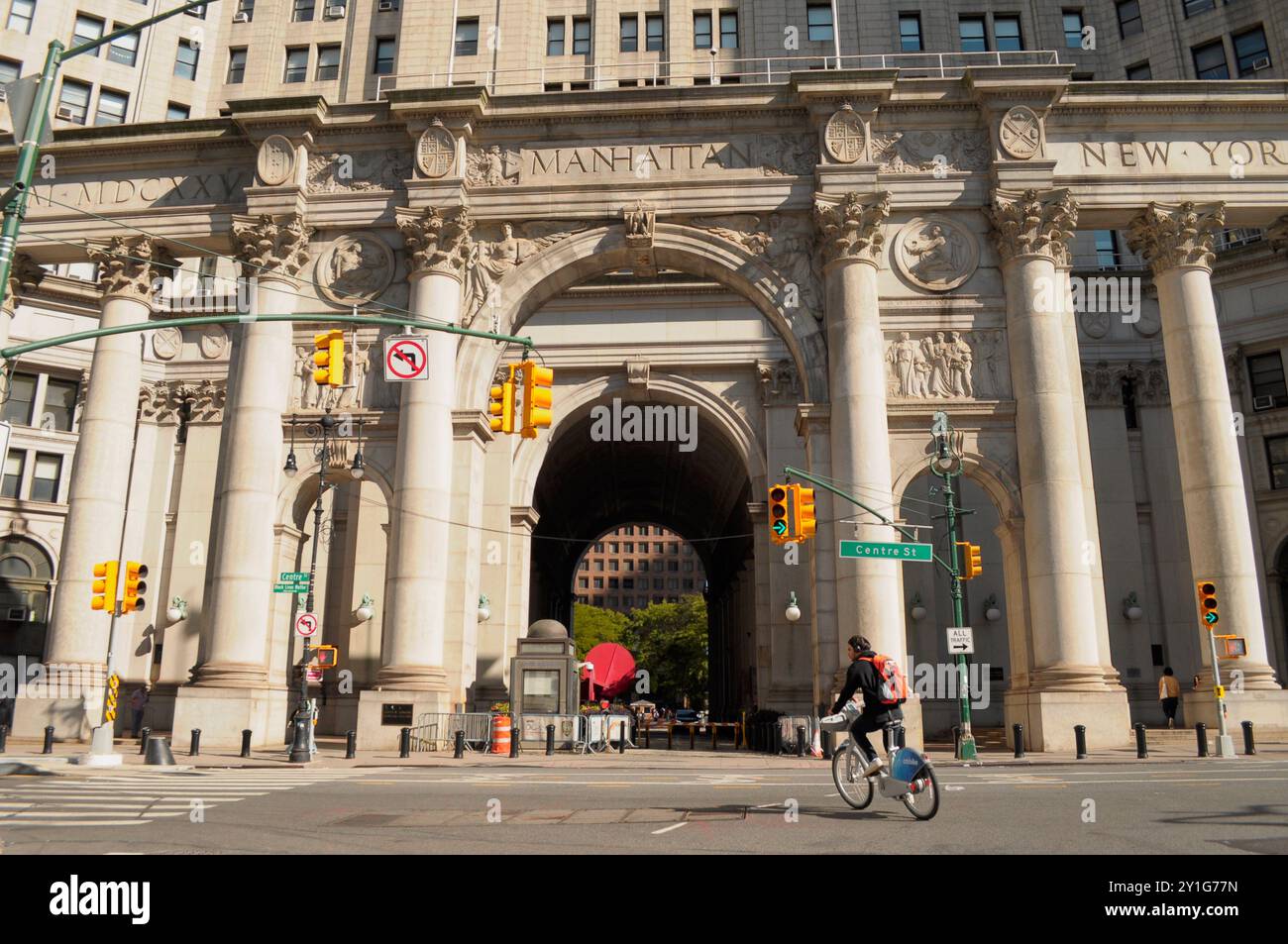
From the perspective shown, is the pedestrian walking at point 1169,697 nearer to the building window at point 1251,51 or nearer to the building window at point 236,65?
the building window at point 1251,51

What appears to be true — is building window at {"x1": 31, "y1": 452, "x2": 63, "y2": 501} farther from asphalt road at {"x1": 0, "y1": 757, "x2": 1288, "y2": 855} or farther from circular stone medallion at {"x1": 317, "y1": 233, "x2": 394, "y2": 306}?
asphalt road at {"x1": 0, "y1": 757, "x2": 1288, "y2": 855}

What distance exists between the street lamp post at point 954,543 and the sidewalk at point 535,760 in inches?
23.2

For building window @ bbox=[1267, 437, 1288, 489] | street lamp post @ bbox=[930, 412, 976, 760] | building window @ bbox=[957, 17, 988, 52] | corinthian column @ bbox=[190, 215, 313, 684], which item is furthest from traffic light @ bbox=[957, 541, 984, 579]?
building window @ bbox=[957, 17, 988, 52]

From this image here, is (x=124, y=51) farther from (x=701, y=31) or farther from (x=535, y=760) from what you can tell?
(x=535, y=760)

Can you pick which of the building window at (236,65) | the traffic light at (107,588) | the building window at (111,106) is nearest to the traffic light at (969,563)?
the traffic light at (107,588)

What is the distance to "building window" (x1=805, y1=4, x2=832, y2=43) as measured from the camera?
44.8 meters

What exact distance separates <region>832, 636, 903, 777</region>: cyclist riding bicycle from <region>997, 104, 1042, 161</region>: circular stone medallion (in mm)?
20773

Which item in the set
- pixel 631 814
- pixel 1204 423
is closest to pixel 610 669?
pixel 1204 423

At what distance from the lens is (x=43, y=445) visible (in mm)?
45969

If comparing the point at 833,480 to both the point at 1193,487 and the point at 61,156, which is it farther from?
the point at 61,156

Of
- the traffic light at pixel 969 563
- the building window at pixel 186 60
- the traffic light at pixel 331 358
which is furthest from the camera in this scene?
the building window at pixel 186 60

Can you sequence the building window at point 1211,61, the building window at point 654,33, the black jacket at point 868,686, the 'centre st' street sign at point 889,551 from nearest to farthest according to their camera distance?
the black jacket at point 868,686 → the 'centre st' street sign at point 889,551 → the building window at point 1211,61 → the building window at point 654,33

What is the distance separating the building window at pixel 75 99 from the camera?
47000mm
